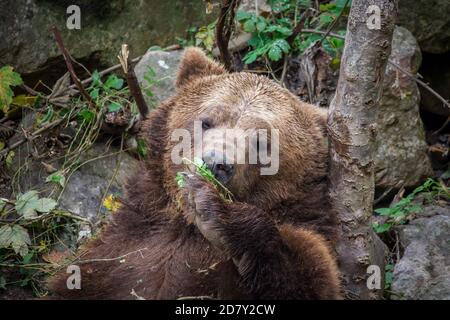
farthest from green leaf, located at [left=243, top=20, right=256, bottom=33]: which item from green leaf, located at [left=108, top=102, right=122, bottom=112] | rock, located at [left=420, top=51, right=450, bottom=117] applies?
rock, located at [left=420, top=51, right=450, bottom=117]

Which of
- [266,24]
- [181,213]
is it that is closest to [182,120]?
[181,213]

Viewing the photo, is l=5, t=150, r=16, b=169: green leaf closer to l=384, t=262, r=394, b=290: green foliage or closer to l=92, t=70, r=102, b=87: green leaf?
l=92, t=70, r=102, b=87: green leaf

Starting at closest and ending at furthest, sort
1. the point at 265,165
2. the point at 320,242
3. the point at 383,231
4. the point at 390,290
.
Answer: the point at 320,242, the point at 265,165, the point at 390,290, the point at 383,231

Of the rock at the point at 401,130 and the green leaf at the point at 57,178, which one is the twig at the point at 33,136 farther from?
the rock at the point at 401,130

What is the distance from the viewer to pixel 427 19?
917cm

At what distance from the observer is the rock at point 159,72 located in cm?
868

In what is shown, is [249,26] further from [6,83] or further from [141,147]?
[6,83]

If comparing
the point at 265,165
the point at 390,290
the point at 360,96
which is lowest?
the point at 390,290

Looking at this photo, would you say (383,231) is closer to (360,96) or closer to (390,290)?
Answer: (390,290)

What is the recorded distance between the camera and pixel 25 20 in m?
8.78

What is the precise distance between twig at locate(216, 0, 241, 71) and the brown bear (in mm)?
1325

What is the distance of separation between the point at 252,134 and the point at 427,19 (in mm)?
4302

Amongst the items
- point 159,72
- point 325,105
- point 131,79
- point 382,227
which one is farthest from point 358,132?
point 159,72

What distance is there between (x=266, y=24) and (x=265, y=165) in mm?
3340
